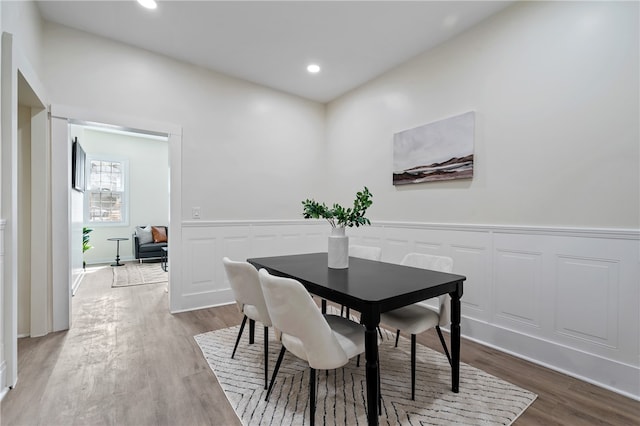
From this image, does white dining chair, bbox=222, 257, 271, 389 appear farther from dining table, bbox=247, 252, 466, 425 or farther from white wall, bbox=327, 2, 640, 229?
white wall, bbox=327, 2, 640, 229

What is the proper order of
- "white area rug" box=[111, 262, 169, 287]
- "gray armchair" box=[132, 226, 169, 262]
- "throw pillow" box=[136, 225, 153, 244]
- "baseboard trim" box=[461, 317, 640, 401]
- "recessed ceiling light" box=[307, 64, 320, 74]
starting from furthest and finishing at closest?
"throw pillow" box=[136, 225, 153, 244], "gray armchair" box=[132, 226, 169, 262], "white area rug" box=[111, 262, 169, 287], "recessed ceiling light" box=[307, 64, 320, 74], "baseboard trim" box=[461, 317, 640, 401]

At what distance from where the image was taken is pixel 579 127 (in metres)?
2.15

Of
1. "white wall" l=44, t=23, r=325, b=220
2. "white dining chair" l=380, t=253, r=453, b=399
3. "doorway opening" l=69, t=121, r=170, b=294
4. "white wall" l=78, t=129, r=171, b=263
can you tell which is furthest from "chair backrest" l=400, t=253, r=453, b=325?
"doorway opening" l=69, t=121, r=170, b=294

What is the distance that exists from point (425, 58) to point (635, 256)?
8.04ft

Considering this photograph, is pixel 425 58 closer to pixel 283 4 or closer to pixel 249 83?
pixel 283 4

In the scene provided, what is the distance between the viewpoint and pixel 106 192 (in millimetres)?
6527

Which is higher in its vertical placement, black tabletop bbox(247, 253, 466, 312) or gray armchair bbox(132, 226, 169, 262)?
black tabletop bbox(247, 253, 466, 312)

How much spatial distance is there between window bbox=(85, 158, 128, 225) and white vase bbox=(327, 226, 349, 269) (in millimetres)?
6349

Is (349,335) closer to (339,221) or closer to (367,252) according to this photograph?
(339,221)

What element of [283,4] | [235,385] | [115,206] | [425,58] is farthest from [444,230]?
[115,206]

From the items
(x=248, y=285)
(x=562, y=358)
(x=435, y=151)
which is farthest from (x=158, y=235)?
(x=562, y=358)

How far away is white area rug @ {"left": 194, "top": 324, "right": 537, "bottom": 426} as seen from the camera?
64.7 inches

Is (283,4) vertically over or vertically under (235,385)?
over

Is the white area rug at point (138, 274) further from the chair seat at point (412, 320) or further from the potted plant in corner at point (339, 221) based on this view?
the chair seat at point (412, 320)
